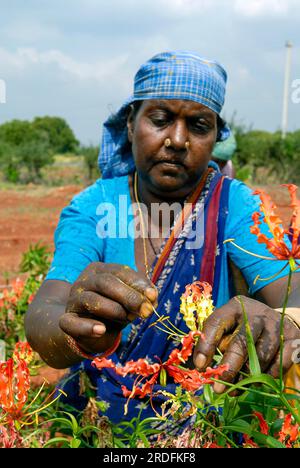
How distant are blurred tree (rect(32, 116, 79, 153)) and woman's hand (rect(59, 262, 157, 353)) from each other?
3108 centimetres

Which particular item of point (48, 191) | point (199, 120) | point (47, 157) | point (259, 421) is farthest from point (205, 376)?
point (47, 157)

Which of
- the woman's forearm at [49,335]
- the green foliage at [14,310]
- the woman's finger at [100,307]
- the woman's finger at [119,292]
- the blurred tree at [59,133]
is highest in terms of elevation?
the blurred tree at [59,133]

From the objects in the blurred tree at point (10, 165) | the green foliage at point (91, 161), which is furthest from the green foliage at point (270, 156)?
the blurred tree at point (10, 165)

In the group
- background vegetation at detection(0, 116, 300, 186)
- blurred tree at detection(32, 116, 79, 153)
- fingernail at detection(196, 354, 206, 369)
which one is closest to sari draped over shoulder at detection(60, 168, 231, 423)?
fingernail at detection(196, 354, 206, 369)

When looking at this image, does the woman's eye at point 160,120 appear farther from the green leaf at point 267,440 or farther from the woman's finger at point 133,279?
the green leaf at point 267,440

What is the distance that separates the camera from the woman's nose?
4.50ft

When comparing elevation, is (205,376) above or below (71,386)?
above

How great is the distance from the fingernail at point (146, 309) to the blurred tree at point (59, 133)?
31.2m

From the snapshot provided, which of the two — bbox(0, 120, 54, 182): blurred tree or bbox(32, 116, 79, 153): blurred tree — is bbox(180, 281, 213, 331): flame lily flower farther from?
bbox(32, 116, 79, 153): blurred tree

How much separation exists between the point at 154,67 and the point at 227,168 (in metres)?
1.86

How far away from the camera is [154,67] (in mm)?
1505

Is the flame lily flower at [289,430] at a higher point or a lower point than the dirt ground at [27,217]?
higher

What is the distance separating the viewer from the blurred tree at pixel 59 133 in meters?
31.7
